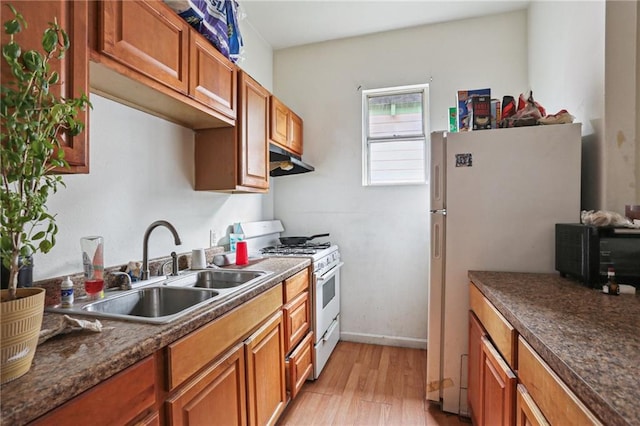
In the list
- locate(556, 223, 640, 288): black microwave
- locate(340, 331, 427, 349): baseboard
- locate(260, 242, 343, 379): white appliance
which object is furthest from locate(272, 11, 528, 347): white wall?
locate(556, 223, 640, 288): black microwave

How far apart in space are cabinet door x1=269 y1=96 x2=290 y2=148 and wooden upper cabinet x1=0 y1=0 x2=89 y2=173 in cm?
141

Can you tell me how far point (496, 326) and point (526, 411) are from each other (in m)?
0.35

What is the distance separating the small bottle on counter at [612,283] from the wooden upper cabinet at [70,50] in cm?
202

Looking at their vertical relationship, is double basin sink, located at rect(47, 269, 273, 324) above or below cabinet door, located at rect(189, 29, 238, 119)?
below

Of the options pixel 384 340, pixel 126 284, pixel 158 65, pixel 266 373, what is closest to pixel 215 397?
pixel 266 373

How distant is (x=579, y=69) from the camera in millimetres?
1782

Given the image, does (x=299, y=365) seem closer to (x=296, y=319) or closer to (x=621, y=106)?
(x=296, y=319)

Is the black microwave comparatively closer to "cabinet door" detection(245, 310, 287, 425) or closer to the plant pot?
A: "cabinet door" detection(245, 310, 287, 425)

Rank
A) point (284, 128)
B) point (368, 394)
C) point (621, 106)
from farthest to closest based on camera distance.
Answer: point (284, 128) → point (368, 394) → point (621, 106)

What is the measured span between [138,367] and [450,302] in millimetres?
1662

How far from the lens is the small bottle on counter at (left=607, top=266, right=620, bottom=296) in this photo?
4.02 ft

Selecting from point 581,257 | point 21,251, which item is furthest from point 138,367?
point 581,257

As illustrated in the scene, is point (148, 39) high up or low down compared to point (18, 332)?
up

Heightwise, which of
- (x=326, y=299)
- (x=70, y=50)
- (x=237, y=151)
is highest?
(x=70, y=50)
